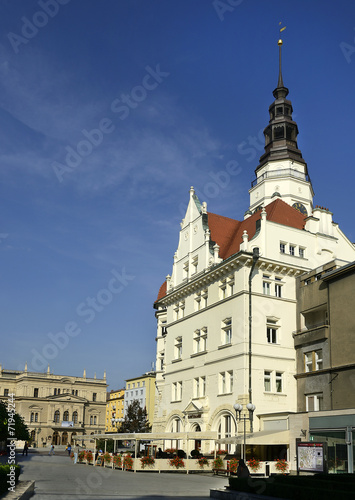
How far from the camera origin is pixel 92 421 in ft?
471

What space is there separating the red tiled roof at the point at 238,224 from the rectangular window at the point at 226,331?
21.7ft

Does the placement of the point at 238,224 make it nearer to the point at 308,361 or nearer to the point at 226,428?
the point at 308,361

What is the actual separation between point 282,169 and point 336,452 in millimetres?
39070

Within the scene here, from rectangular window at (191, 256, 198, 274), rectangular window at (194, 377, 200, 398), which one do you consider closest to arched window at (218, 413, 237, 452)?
rectangular window at (194, 377, 200, 398)

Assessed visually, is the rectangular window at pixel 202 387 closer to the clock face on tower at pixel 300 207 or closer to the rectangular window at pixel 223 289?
the rectangular window at pixel 223 289

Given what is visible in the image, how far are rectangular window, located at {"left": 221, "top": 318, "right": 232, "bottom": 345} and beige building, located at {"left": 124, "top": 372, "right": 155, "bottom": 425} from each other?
8026cm

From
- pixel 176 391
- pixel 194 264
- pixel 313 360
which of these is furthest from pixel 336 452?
pixel 194 264

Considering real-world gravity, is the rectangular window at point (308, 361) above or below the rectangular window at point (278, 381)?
above

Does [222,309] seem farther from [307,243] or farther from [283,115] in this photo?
[283,115]

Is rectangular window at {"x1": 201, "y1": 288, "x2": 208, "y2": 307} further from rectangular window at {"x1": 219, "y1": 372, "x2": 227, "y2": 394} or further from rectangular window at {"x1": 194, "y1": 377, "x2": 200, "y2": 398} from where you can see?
rectangular window at {"x1": 219, "y1": 372, "x2": 227, "y2": 394}

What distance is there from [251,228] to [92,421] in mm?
107222

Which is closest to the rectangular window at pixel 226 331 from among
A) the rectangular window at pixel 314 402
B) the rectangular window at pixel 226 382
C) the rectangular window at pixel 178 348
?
the rectangular window at pixel 226 382

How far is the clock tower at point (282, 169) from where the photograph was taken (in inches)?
2499

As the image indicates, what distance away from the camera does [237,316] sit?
148 ft
